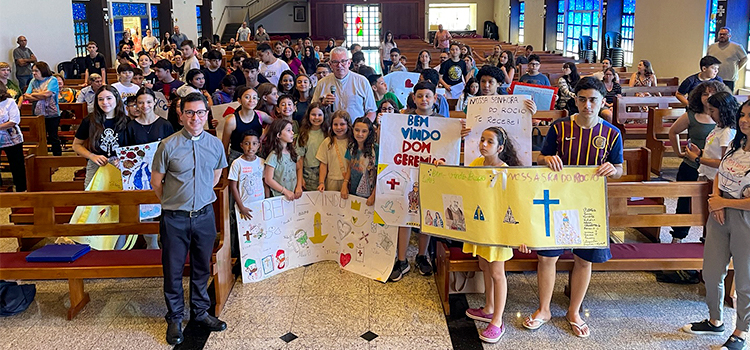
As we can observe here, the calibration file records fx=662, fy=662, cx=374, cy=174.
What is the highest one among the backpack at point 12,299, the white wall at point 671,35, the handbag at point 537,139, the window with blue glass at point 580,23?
the window with blue glass at point 580,23

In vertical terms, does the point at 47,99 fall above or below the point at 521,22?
below

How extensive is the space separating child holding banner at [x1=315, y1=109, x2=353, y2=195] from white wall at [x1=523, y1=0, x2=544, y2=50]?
21.8 meters

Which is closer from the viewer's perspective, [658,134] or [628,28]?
[658,134]

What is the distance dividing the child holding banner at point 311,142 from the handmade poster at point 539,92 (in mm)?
2133

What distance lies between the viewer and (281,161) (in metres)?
5.31

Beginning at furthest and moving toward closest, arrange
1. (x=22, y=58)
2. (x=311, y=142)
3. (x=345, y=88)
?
(x=22, y=58) < (x=345, y=88) < (x=311, y=142)

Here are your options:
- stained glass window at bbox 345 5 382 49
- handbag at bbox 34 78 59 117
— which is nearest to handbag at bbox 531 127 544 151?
handbag at bbox 34 78 59 117

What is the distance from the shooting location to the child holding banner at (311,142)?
5492 mm

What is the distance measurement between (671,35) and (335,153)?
12.1 m

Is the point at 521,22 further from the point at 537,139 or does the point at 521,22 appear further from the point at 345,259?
the point at 345,259

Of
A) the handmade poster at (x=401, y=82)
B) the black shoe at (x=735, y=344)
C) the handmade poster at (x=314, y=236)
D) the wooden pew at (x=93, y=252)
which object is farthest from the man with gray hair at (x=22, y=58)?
the black shoe at (x=735, y=344)

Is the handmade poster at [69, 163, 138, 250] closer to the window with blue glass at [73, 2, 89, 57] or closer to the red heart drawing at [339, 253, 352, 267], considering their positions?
the red heart drawing at [339, 253, 352, 267]

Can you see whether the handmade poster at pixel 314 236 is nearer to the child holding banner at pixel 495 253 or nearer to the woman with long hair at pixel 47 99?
the child holding banner at pixel 495 253

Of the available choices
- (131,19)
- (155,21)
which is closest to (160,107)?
(131,19)
